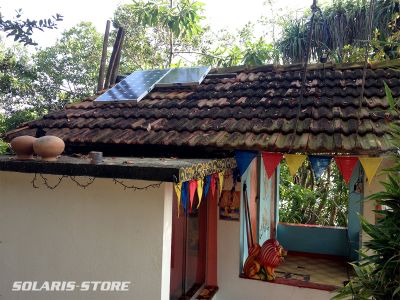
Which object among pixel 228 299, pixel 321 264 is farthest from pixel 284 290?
pixel 321 264

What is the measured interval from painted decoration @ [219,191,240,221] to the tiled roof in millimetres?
1120

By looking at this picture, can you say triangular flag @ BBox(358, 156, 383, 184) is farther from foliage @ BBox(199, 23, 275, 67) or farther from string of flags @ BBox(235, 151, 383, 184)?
foliage @ BBox(199, 23, 275, 67)

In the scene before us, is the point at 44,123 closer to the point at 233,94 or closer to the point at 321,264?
the point at 233,94

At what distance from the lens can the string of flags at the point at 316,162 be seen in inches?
175

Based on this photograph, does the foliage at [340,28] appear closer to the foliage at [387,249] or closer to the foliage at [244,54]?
the foliage at [244,54]

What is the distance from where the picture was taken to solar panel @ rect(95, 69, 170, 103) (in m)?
7.09

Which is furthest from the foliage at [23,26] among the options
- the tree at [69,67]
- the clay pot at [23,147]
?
the tree at [69,67]

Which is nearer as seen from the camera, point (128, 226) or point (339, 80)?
point (128, 226)

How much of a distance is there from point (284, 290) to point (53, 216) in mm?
3663

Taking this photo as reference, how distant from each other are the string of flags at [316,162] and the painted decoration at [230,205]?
1.87 ft

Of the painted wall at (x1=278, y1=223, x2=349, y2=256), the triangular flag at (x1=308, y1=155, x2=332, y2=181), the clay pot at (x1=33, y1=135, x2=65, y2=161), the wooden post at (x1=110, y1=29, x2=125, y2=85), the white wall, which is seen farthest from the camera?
the wooden post at (x1=110, y1=29, x2=125, y2=85)

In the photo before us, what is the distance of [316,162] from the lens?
4902 millimetres

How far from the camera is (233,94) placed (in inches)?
261

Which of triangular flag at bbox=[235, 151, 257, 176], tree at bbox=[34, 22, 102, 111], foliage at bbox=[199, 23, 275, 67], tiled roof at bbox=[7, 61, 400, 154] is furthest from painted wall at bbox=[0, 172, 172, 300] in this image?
tree at bbox=[34, 22, 102, 111]
